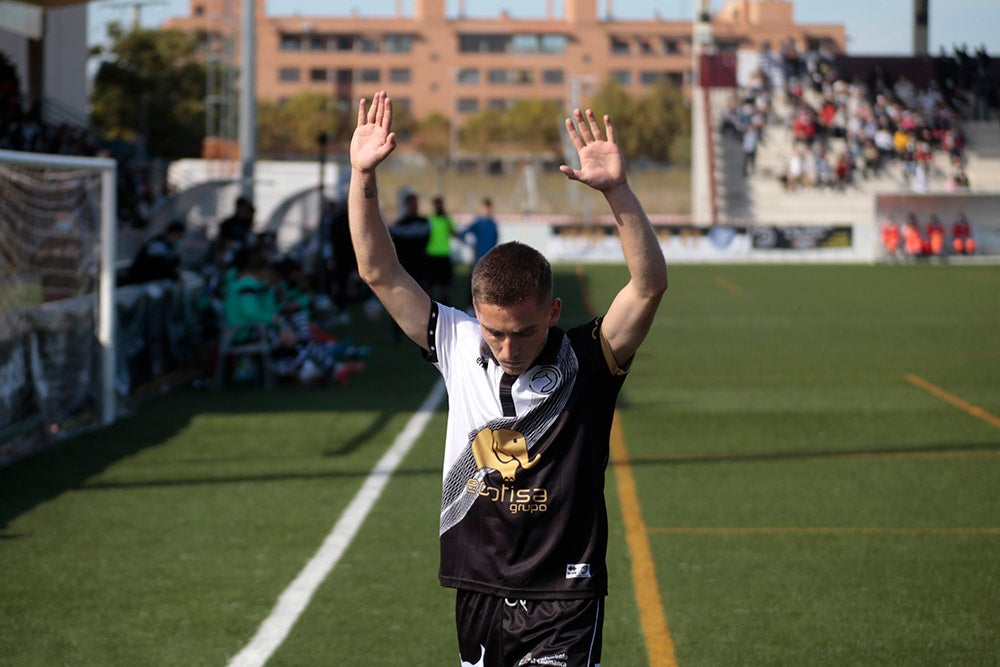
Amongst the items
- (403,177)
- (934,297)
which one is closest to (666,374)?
(934,297)

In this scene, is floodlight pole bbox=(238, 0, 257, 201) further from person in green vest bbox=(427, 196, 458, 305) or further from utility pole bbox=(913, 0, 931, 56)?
utility pole bbox=(913, 0, 931, 56)

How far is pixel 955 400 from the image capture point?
45.3 ft

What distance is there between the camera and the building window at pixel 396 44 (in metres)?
118

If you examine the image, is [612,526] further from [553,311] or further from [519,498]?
[553,311]

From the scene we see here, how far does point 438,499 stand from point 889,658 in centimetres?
388

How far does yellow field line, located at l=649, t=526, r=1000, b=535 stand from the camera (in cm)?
827

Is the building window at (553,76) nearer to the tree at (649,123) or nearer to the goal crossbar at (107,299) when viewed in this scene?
the tree at (649,123)

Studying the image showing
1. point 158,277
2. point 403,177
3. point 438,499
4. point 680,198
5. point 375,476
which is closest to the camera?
point 438,499

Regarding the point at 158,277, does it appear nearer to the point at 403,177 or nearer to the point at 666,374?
the point at 666,374

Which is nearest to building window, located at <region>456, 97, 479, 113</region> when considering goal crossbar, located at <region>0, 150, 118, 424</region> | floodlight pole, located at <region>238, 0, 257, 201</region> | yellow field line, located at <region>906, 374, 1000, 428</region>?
floodlight pole, located at <region>238, 0, 257, 201</region>

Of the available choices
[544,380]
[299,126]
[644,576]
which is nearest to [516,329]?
[544,380]

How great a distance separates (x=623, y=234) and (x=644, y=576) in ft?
13.4

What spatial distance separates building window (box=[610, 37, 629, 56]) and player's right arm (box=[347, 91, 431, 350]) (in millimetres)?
119070

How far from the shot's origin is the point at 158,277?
1573 centimetres
